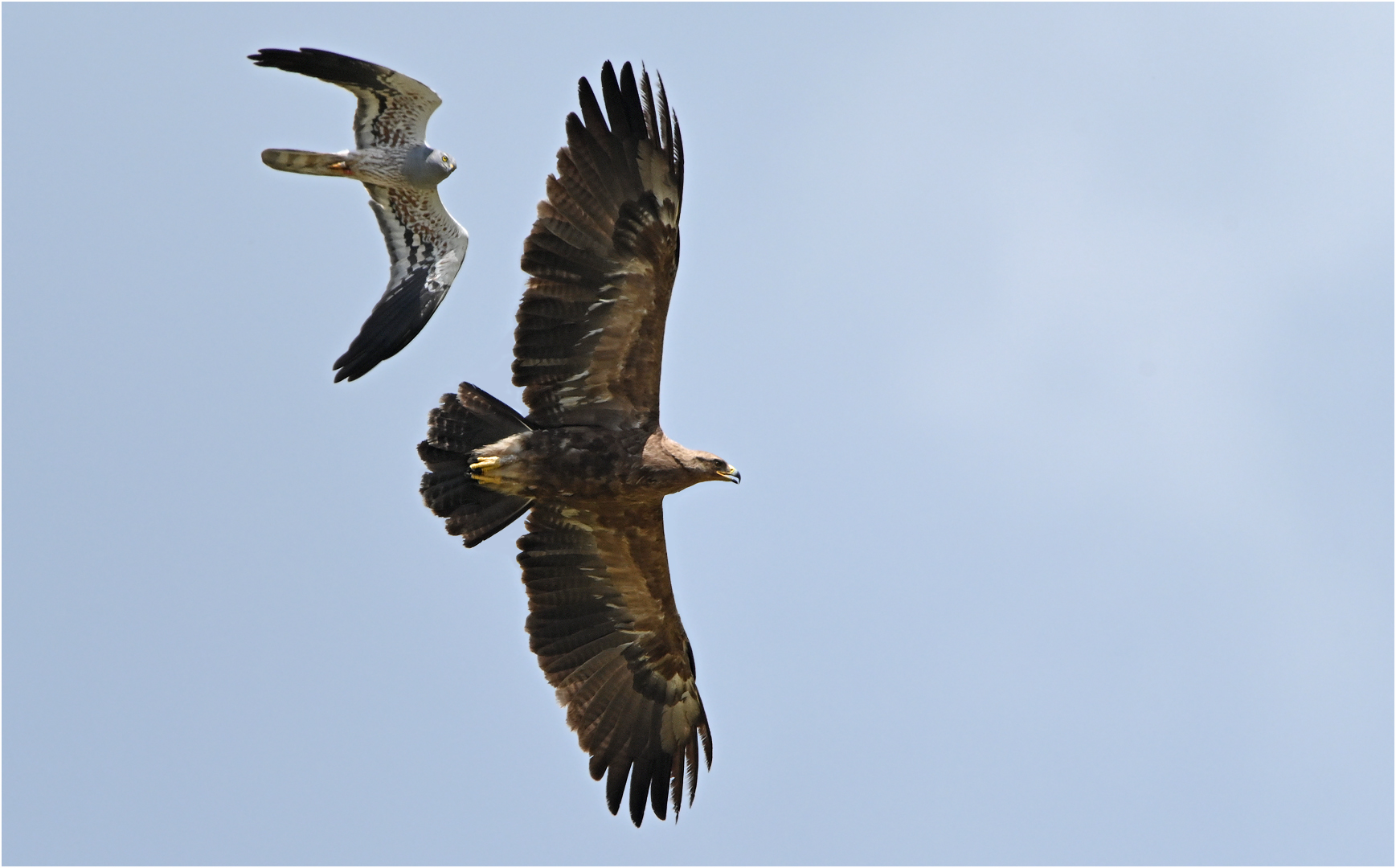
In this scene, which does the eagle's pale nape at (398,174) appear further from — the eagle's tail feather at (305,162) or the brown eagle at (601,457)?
the brown eagle at (601,457)

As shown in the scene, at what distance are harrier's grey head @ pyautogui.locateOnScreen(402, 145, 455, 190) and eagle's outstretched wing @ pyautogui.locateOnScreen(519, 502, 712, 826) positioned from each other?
2.82m

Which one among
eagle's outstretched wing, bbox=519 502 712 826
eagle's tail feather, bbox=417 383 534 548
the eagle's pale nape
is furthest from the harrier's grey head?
eagle's outstretched wing, bbox=519 502 712 826

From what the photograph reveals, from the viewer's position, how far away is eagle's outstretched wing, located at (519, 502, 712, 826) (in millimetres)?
11336

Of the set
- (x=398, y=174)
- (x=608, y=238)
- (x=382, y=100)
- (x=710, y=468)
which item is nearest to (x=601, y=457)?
(x=710, y=468)

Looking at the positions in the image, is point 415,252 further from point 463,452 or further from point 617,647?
point 617,647

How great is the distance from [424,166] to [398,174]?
0.74 feet

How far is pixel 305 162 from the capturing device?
12.1 metres

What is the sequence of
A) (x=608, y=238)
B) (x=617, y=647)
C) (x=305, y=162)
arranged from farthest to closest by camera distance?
(x=305, y=162)
(x=617, y=647)
(x=608, y=238)

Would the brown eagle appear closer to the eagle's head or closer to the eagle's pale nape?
the eagle's head

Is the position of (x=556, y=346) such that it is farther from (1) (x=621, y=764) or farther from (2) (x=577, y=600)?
(1) (x=621, y=764)

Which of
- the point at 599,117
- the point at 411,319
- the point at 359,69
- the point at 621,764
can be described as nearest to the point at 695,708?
the point at 621,764

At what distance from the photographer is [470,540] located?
10867mm

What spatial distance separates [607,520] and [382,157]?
3.40 meters

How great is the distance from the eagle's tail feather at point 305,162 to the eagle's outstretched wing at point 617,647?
3151mm
